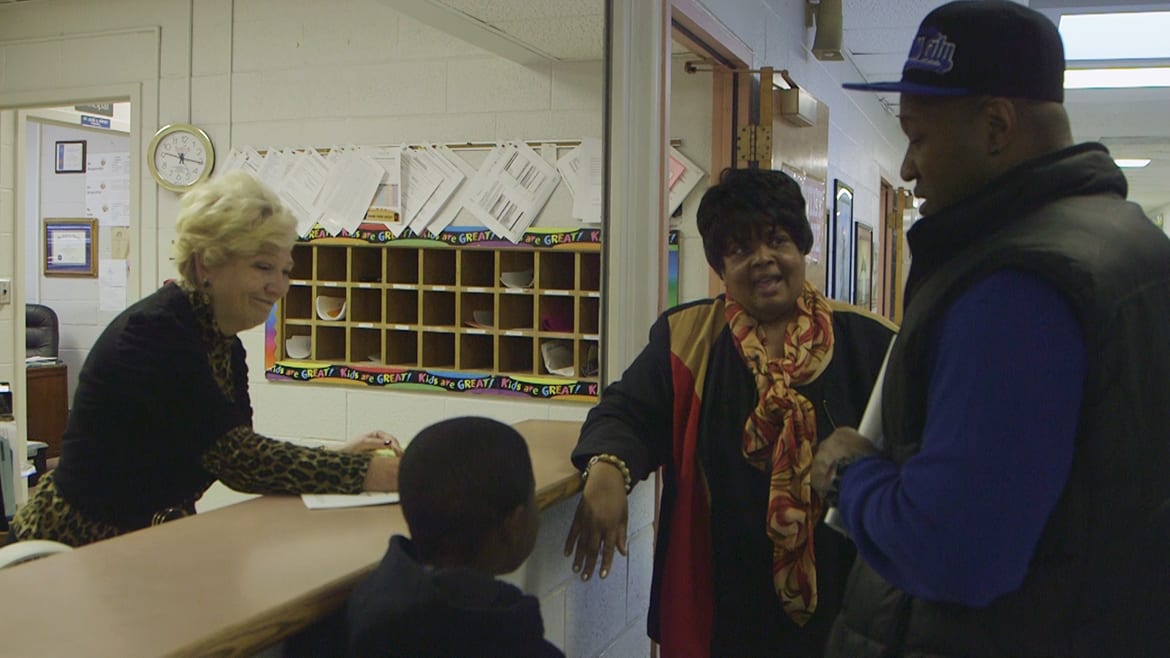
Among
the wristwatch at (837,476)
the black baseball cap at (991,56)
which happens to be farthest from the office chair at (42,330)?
the black baseball cap at (991,56)

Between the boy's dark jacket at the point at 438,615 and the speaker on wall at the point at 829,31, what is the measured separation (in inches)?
133

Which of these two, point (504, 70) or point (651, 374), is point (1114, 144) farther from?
point (651, 374)

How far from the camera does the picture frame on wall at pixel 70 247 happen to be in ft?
5.26

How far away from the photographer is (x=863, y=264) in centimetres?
546

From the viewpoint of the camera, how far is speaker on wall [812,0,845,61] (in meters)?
3.83

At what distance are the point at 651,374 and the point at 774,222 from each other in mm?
335

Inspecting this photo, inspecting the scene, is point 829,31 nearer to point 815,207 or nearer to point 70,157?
point 815,207

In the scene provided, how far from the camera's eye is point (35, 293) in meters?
1.67

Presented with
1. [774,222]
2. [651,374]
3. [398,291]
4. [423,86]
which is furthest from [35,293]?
[774,222]

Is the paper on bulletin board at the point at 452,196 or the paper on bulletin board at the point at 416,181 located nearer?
the paper on bulletin board at the point at 416,181

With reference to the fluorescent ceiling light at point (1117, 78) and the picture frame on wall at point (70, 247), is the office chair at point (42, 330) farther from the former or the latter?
the fluorescent ceiling light at point (1117, 78)

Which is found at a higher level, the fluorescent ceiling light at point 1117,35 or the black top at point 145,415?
the fluorescent ceiling light at point 1117,35

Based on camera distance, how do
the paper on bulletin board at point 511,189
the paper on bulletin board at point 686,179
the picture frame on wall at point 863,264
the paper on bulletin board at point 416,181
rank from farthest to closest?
the picture frame on wall at point 863,264
the paper on bulletin board at point 686,179
the paper on bulletin board at point 511,189
the paper on bulletin board at point 416,181

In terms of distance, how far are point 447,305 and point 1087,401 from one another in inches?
66.2
